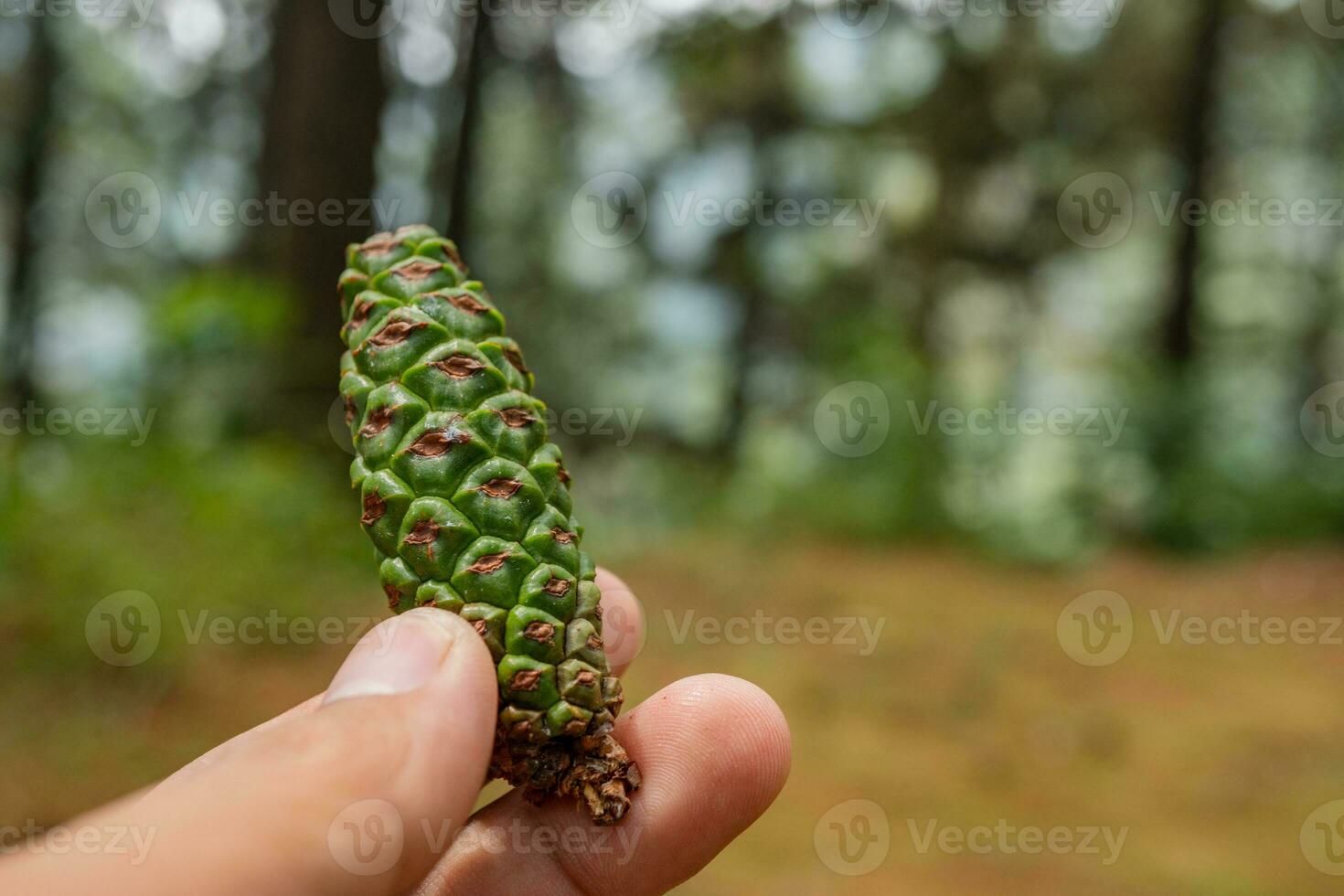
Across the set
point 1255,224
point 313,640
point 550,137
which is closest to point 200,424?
point 313,640

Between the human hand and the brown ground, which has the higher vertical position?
the human hand

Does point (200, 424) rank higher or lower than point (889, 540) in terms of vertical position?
higher

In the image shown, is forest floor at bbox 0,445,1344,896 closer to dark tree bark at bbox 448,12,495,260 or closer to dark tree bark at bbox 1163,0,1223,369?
dark tree bark at bbox 448,12,495,260

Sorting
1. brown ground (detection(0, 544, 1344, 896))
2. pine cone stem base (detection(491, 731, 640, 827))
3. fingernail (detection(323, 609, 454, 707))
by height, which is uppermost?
fingernail (detection(323, 609, 454, 707))

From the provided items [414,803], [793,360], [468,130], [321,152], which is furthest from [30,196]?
[414,803]

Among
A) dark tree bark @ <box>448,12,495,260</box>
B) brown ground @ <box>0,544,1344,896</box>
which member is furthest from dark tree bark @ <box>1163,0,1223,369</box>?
dark tree bark @ <box>448,12,495,260</box>

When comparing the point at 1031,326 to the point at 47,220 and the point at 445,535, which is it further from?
the point at 47,220
